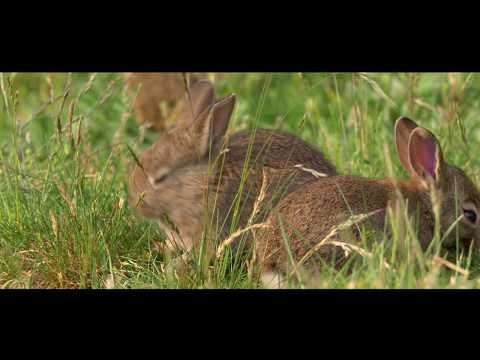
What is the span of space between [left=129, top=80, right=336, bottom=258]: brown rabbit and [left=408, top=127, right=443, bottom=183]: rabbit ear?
2.21 ft

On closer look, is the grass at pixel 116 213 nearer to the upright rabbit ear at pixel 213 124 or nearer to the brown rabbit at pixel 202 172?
the brown rabbit at pixel 202 172

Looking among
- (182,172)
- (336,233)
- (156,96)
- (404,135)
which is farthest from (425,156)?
(156,96)

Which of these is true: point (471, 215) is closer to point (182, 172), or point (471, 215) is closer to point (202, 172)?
point (202, 172)

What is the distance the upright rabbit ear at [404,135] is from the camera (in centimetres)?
564

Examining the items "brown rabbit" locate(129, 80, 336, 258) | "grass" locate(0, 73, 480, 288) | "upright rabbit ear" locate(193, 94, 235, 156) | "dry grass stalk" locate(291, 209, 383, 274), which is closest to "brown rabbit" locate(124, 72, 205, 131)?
"grass" locate(0, 73, 480, 288)

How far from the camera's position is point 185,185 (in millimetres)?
6117

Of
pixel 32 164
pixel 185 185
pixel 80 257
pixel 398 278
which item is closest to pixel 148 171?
pixel 185 185

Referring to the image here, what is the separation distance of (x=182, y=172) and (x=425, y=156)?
1.62 m

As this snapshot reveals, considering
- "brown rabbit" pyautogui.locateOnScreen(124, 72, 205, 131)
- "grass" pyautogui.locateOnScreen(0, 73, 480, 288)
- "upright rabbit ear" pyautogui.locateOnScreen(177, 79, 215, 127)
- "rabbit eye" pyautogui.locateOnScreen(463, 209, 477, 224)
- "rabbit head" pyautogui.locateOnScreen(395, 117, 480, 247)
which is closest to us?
"grass" pyautogui.locateOnScreen(0, 73, 480, 288)

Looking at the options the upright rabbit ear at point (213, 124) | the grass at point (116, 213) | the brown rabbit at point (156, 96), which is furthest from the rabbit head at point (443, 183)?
the brown rabbit at point (156, 96)

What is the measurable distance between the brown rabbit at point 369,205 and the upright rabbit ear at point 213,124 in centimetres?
82

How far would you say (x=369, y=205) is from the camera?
5.21 m

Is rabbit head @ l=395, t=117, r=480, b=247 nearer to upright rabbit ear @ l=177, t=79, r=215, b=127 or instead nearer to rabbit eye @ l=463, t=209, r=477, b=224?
rabbit eye @ l=463, t=209, r=477, b=224

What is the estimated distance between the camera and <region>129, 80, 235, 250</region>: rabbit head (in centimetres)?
601
